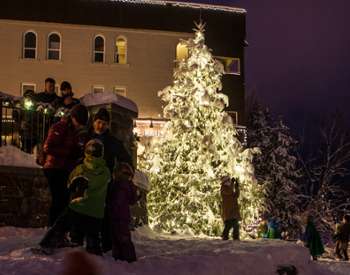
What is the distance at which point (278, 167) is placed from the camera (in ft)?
149

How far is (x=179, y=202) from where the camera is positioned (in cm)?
2331

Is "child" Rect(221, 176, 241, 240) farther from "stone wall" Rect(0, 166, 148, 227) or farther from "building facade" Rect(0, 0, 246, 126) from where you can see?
"building facade" Rect(0, 0, 246, 126)

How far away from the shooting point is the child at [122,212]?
9180 mm

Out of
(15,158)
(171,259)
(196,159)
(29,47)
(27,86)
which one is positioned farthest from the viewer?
(29,47)

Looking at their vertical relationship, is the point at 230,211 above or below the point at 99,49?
below

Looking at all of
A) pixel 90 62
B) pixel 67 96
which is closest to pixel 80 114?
pixel 67 96

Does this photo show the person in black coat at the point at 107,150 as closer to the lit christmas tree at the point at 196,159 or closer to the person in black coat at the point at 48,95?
the person in black coat at the point at 48,95

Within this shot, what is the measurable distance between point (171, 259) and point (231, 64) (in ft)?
106

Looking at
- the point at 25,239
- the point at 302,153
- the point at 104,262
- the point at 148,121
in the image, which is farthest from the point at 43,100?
the point at 302,153

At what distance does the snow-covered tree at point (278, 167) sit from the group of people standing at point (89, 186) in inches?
1303

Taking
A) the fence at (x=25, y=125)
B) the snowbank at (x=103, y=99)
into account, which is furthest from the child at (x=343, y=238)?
the fence at (x=25, y=125)

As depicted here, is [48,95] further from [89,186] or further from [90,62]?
[90,62]

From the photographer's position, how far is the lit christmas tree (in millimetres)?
23250

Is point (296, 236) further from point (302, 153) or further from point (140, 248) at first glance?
point (140, 248)
